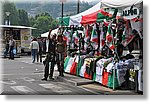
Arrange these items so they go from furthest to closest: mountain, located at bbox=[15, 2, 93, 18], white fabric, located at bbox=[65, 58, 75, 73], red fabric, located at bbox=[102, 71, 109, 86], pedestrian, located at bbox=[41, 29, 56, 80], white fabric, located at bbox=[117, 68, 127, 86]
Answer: white fabric, located at bbox=[65, 58, 75, 73] < pedestrian, located at bbox=[41, 29, 56, 80] < red fabric, located at bbox=[102, 71, 109, 86] < white fabric, located at bbox=[117, 68, 127, 86] < mountain, located at bbox=[15, 2, 93, 18]

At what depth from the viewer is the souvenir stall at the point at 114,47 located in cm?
693

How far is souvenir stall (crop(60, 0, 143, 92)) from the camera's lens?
22.7ft

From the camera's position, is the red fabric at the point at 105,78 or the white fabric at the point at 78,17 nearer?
the red fabric at the point at 105,78

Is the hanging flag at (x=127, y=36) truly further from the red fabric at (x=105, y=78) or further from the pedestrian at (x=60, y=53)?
the pedestrian at (x=60, y=53)

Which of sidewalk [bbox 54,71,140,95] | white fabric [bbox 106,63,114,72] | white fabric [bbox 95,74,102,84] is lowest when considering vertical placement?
sidewalk [bbox 54,71,140,95]

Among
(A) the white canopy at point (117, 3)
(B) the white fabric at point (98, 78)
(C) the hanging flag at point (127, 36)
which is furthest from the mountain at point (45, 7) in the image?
(B) the white fabric at point (98, 78)

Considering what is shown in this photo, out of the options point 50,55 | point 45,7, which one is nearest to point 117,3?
point 45,7

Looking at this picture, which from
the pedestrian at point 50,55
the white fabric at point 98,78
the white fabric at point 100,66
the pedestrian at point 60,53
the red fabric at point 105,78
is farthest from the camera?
the pedestrian at point 60,53

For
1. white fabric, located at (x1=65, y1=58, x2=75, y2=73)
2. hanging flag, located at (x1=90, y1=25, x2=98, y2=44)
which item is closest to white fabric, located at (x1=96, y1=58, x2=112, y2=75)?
hanging flag, located at (x1=90, y1=25, x2=98, y2=44)

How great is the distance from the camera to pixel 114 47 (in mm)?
7672

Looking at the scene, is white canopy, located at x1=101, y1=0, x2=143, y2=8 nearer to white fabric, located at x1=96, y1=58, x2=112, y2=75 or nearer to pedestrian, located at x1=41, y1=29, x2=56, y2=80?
white fabric, located at x1=96, y1=58, x2=112, y2=75

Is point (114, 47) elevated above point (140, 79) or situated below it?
above

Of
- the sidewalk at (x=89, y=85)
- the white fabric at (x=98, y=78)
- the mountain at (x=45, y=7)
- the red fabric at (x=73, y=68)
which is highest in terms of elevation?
the mountain at (x=45, y=7)

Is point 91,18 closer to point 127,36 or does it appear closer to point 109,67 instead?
point 127,36
